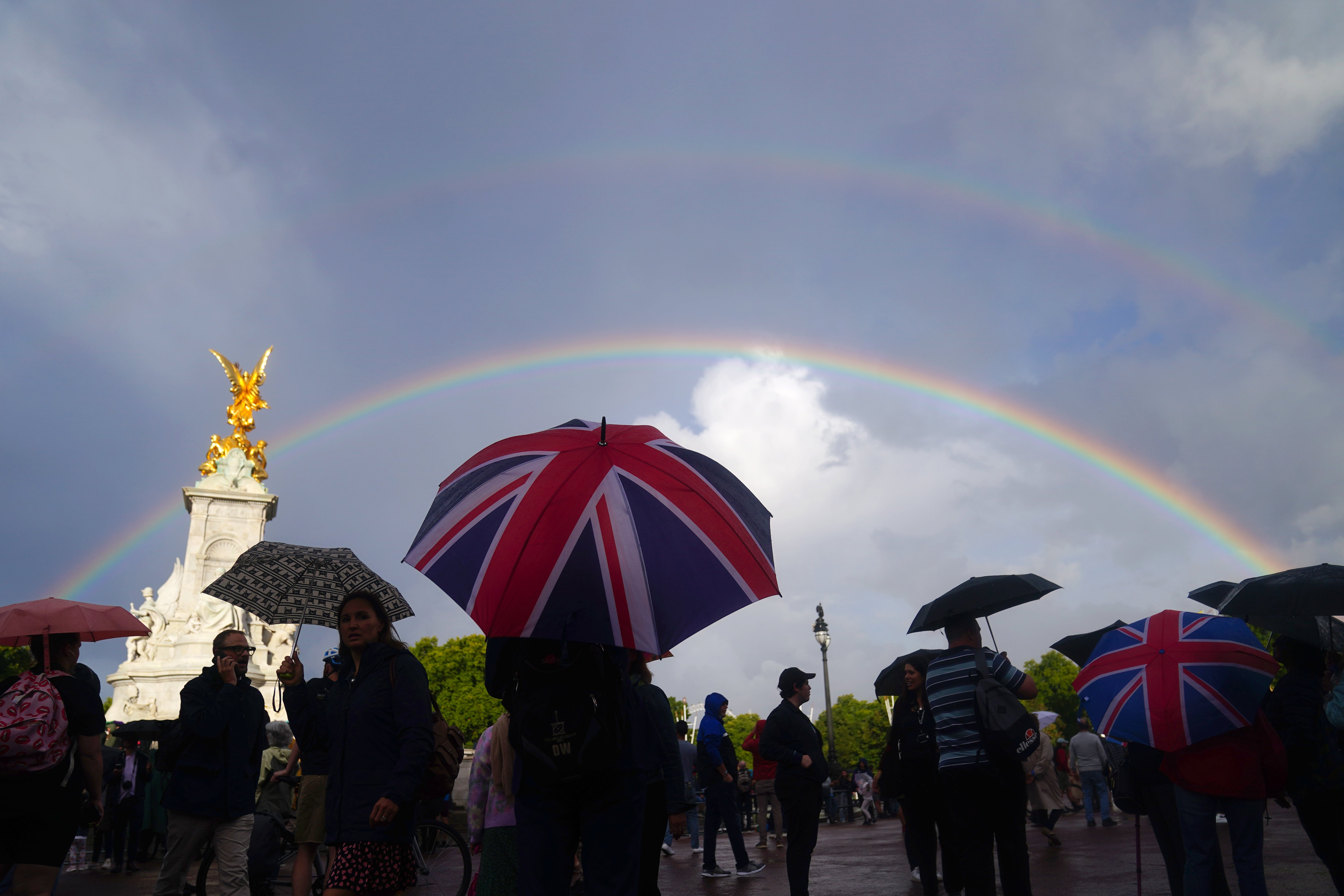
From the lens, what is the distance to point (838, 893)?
346 inches

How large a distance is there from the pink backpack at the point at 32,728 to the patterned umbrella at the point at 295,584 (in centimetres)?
259

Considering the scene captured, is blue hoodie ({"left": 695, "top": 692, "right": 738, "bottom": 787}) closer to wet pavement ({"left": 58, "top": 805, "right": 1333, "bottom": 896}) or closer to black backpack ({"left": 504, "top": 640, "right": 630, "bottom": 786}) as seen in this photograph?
wet pavement ({"left": 58, "top": 805, "right": 1333, "bottom": 896})

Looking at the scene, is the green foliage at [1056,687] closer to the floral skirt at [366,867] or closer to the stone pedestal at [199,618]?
the stone pedestal at [199,618]

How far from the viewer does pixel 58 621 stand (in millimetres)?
5863

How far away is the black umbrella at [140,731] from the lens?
7406 mm

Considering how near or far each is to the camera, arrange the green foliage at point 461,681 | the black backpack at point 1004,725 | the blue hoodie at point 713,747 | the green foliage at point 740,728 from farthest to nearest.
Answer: the green foliage at point 740,728 → the green foliage at point 461,681 → the blue hoodie at point 713,747 → the black backpack at point 1004,725

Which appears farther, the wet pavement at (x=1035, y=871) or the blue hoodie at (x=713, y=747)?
the blue hoodie at (x=713, y=747)

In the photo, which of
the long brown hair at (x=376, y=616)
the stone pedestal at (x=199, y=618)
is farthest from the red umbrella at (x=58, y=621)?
the stone pedestal at (x=199, y=618)

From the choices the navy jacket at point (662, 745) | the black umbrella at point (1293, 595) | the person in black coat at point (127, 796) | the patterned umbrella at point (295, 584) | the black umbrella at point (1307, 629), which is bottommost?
the person in black coat at point (127, 796)

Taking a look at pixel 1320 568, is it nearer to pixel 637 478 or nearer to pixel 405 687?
pixel 637 478

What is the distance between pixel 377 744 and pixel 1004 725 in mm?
3217

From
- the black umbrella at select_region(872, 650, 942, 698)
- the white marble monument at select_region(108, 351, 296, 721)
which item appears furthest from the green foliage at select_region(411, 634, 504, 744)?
the black umbrella at select_region(872, 650, 942, 698)

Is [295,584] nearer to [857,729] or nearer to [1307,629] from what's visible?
[1307,629]

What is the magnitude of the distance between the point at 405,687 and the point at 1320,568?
590 cm
